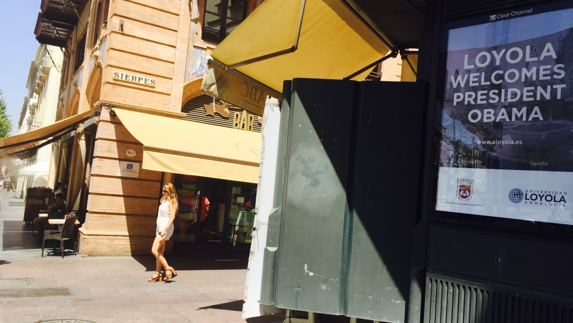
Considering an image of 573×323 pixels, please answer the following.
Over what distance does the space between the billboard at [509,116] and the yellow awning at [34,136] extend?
9.84 m

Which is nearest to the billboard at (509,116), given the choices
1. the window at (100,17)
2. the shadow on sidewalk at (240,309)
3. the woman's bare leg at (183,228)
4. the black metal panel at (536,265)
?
the black metal panel at (536,265)

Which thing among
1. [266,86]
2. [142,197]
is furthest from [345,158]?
[142,197]

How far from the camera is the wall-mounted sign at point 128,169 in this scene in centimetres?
1073

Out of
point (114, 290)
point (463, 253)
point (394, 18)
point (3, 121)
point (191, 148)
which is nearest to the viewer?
point (463, 253)

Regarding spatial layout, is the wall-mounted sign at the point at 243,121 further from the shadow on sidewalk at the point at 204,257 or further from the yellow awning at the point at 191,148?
the shadow on sidewalk at the point at 204,257

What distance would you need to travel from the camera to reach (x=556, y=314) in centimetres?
239

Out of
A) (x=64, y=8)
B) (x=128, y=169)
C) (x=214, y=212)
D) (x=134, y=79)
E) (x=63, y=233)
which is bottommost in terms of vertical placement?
(x=63, y=233)

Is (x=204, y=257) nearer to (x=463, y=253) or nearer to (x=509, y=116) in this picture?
(x=463, y=253)

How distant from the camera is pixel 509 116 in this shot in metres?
2.71

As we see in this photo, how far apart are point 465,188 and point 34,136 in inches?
417

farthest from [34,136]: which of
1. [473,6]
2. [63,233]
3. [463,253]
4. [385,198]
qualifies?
[463,253]

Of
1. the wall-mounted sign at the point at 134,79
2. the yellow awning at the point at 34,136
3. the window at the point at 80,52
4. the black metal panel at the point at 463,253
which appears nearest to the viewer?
the black metal panel at the point at 463,253

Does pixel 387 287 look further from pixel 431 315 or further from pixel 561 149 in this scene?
pixel 561 149

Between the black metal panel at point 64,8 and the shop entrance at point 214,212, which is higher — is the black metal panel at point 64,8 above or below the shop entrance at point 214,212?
above
